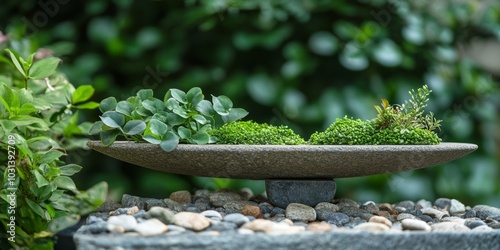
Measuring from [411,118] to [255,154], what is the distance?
1.73 feet

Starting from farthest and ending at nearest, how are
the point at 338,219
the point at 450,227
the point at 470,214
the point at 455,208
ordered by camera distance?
the point at 455,208 < the point at 470,214 < the point at 338,219 < the point at 450,227

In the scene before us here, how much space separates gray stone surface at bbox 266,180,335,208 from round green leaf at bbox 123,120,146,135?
41 cm

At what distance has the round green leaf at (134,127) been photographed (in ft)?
5.22

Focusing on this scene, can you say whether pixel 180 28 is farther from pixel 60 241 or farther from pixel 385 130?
pixel 385 130

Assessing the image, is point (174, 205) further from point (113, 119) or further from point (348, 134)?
point (348, 134)

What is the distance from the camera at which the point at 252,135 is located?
1.69m

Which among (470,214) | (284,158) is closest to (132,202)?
(284,158)

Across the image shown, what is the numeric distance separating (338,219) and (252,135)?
341 millimetres

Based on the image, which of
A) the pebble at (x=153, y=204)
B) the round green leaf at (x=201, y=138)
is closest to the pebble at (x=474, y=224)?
the round green leaf at (x=201, y=138)

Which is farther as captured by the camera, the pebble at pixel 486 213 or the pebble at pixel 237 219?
the pebble at pixel 486 213

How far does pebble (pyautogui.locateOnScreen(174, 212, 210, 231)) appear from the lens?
134 centimetres

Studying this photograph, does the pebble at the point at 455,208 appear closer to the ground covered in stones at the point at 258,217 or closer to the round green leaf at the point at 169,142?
the ground covered in stones at the point at 258,217

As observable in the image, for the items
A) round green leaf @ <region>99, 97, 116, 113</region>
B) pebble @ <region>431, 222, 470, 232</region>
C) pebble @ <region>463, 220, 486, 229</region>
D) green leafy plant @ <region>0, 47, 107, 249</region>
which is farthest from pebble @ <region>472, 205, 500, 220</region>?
green leafy plant @ <region>0, 47, 107, 249</region>

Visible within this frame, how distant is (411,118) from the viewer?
175 centimetres
